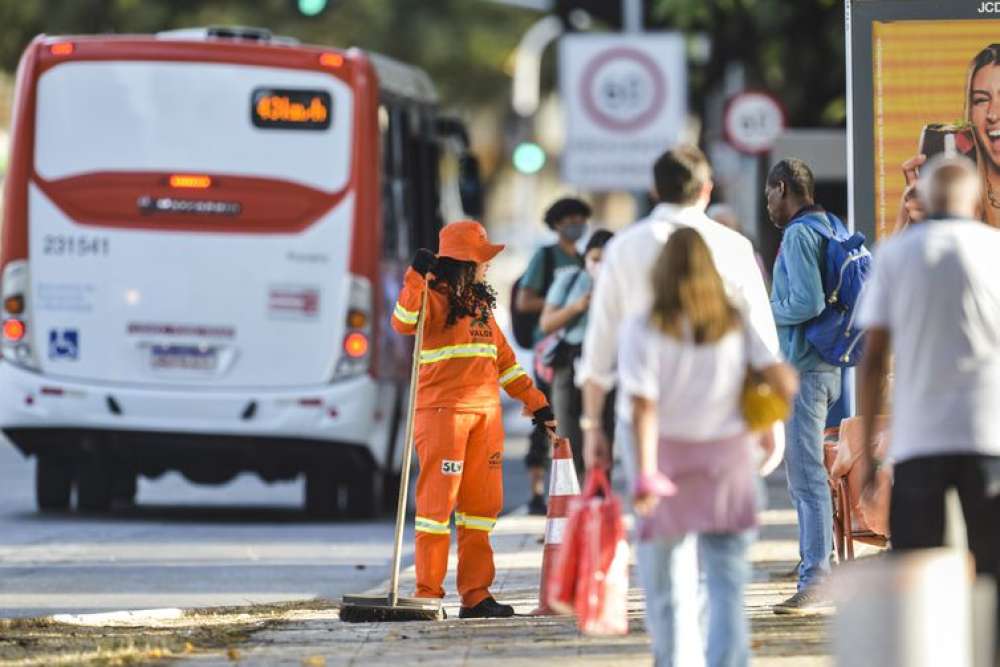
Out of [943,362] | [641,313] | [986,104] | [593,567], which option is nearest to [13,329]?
[986,104]

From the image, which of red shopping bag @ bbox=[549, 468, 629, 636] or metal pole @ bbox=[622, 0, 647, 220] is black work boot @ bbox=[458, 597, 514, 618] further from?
metal pole @ bbox=[622, 0, 647, 220]

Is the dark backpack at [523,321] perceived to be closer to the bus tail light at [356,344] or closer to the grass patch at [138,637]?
the bus tail light at [356,344]

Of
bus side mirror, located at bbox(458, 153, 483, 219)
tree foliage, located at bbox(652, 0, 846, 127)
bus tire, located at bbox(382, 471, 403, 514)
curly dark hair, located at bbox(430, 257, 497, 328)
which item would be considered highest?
tree foliage, located at bbox(652, 0, 846, 127)

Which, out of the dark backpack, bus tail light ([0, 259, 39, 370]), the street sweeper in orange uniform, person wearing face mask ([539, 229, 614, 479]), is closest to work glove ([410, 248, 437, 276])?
the street sweeper in orange uniform

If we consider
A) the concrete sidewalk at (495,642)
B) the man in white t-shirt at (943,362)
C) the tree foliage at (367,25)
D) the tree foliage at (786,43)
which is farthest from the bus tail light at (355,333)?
the tree foliage at (367,25)

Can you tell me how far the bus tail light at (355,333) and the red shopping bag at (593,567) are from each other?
953 cm

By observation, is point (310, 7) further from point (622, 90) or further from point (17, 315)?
point (17, 315)

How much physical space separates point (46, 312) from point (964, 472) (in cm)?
1074

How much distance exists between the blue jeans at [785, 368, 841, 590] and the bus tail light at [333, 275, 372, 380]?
6.76 metres

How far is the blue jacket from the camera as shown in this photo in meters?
10.7

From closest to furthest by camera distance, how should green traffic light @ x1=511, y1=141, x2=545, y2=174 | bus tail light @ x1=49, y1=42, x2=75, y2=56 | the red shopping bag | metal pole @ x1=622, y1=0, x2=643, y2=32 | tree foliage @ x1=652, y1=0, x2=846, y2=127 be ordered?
the red shopping bag, bus tail light @ x1=49, y1=42, x2=75, y2=56, tree foliage @ x1=652, y1=0, x2=846, y2=127, green traffic light @ x1=511, y1=141, x2=545, y2=174, metal pole @ x1=622, y1=0, x2=643, y2=32

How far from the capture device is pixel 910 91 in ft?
39.6

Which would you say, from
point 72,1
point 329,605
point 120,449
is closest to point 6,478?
point 120,449

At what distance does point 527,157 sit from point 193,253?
7.75 meters
